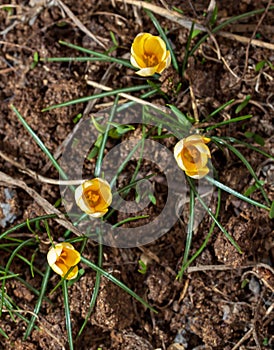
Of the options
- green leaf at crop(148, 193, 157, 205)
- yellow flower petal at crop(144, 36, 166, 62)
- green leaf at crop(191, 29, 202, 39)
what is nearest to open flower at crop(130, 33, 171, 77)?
yellow flower petal at crop(144, 36, 166, 62)

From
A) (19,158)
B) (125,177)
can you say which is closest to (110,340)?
(125,177)

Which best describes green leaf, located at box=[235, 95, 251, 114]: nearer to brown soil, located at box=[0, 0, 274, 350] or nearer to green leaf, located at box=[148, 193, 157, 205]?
brown soil, located at box=[0, 0, 274, 350]

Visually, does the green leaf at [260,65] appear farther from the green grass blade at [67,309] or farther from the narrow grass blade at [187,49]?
the green grass blade at [67,309]

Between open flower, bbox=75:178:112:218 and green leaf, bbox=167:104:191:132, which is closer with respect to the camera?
open flower, bbox=75:178:112:218

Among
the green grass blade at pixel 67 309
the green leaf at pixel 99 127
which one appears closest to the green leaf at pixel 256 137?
the green leaf at pixel 99 127

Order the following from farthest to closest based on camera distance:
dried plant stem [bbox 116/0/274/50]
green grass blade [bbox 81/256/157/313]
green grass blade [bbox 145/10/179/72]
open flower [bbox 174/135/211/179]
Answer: dried plant stem [bbox 116/0/274/50], green grass blade [bbox 145/10/179/72], green grass blade [bbox 81/256/157/313], open flower [bbox 174/135/211/179]

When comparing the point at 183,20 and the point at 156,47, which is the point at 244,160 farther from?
the point at 183,20
